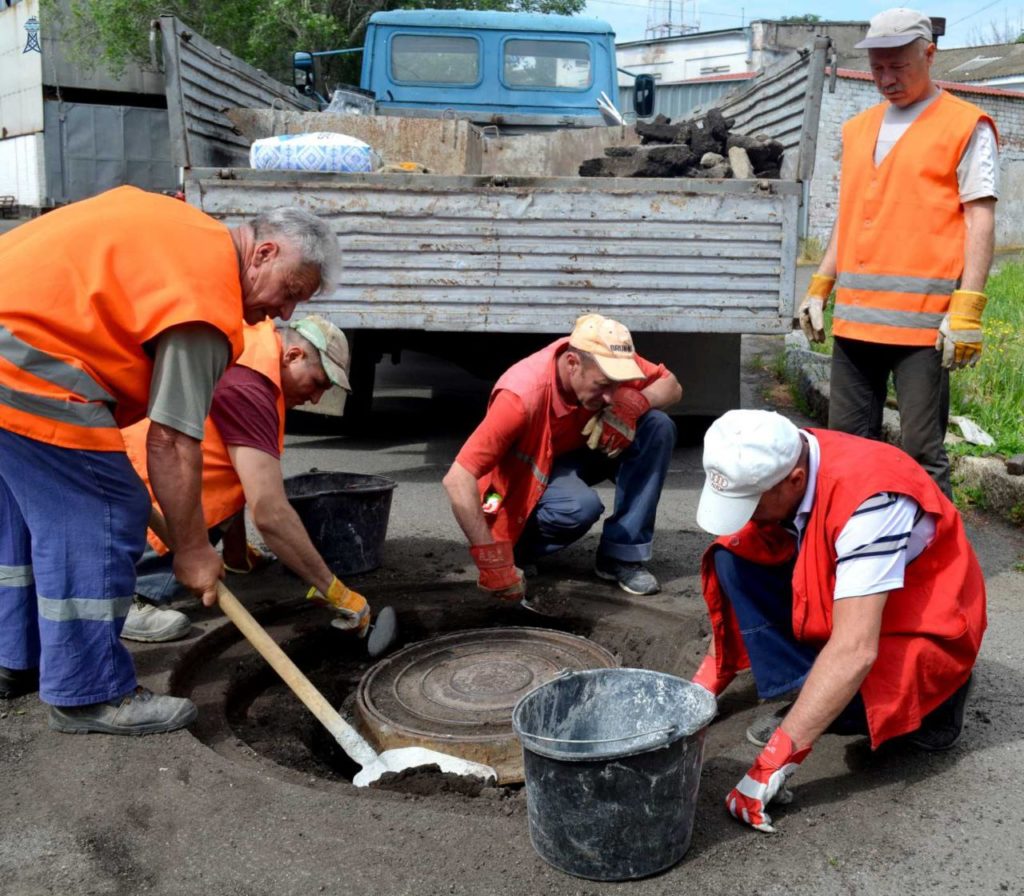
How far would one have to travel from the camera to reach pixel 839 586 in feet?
7.82

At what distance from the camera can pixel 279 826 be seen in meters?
2.54

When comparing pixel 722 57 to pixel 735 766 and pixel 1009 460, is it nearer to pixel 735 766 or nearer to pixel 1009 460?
pixel 1009 460

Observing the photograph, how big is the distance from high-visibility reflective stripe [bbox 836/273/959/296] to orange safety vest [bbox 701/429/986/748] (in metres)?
1.49

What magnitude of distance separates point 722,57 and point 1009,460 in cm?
3743

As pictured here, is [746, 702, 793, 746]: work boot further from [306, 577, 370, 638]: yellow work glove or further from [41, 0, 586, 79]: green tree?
[41, 0, 586, 79]: green tree

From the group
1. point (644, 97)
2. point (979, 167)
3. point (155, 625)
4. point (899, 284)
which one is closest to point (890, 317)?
point (899, 284)

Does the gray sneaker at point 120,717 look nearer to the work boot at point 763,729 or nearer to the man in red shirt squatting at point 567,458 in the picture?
the man in red shirt squatting at point 567,458

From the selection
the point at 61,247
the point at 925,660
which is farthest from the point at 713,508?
the point at 61,247

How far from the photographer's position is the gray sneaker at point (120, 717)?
2947 millimetres

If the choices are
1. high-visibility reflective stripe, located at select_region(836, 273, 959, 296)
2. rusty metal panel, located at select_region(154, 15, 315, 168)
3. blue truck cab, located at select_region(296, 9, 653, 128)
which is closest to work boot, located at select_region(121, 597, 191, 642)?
rusty metal panel, located at select_region(154, 15, 315, 168)

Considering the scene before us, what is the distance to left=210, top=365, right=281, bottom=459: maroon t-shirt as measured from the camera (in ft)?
11.2

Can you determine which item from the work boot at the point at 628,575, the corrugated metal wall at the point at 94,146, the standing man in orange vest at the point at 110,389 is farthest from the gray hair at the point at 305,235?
the corrugated metal wall at the point at 94,146

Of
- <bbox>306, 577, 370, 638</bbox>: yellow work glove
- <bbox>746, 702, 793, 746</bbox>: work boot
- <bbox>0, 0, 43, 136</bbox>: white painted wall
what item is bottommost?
<bbox>746, 702, 793, 746</bbox>: work boot

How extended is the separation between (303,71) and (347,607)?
21.2 ft
